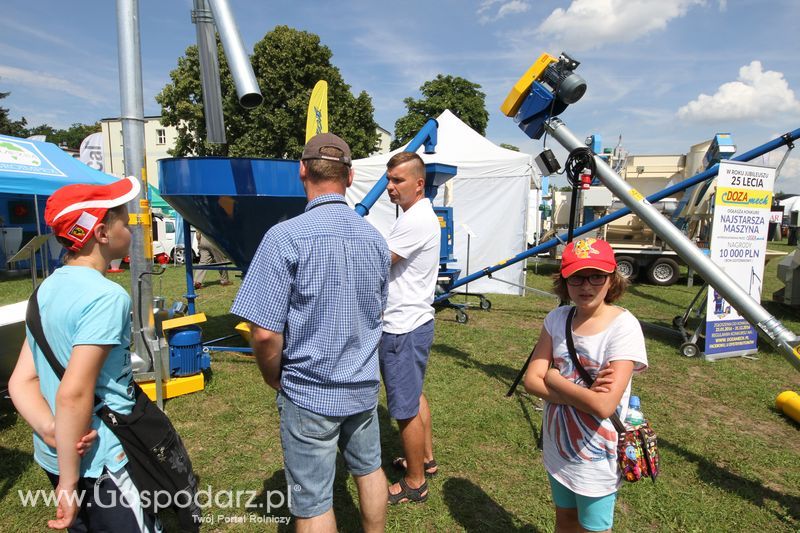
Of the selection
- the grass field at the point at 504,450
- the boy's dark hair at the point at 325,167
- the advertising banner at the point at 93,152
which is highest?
the advertising banner at the point at 93,152

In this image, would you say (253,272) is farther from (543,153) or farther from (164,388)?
(164,388)

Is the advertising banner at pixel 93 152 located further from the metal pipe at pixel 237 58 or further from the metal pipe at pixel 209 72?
the metal pipe at pixel 237 58

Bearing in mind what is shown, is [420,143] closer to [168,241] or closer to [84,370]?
[84,370]

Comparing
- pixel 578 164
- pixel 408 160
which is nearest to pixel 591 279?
pixel 578 164

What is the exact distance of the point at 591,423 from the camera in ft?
5.26

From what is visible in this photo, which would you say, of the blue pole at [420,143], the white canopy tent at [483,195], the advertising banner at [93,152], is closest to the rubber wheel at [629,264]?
the white canopy tent at [483,195]

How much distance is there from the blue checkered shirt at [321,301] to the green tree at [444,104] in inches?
1260

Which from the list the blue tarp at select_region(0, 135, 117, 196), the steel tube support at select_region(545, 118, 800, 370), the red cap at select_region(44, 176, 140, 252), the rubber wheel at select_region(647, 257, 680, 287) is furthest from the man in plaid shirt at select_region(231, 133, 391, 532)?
the rubber wheel at select_region(647, 257, 680, 287)

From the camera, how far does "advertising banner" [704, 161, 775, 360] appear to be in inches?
186

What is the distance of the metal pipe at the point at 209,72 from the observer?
3.35m

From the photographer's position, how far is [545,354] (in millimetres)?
1721

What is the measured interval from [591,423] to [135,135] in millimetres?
3782

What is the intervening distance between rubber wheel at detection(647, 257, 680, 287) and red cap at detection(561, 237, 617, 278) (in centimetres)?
1088

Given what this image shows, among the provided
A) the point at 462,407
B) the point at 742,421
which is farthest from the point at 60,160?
the point at 742,421
